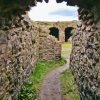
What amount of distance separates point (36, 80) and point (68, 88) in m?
2.44

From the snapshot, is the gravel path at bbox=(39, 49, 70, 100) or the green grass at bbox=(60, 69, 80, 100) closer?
the green grass at bbox=(60, 69, 80, 100)

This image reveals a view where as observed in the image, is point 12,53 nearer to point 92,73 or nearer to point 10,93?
point 10,93

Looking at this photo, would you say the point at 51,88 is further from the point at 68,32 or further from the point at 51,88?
the point at 68,32

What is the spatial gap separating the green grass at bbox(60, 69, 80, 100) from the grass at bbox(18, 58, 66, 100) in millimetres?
1239

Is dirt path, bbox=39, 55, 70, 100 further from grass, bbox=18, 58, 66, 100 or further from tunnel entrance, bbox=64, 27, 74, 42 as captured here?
tunnel entrance, bbox=64, 27, 74, 42

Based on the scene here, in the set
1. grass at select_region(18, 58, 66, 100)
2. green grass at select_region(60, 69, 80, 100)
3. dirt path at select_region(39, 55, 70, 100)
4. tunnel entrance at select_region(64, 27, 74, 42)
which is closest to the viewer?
grass at select_region(18, 58, 66, 100)

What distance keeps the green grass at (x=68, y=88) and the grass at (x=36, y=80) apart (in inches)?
48.8

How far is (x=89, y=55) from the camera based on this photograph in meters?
10.7

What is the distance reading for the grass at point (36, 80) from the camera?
14.5m

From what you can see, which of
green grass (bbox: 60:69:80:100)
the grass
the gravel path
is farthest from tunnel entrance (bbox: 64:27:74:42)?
green grass (bbox: 60:69:80:100)

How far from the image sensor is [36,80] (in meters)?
18.1

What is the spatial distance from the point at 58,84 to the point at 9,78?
6.92m

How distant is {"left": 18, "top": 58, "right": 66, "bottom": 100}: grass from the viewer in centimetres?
1451

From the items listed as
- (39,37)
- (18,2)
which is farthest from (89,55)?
(39,37)
